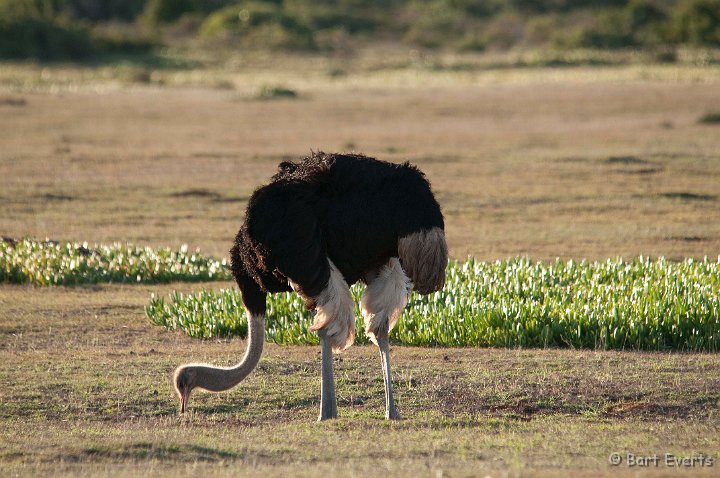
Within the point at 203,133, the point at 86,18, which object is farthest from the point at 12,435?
the point at 86,18

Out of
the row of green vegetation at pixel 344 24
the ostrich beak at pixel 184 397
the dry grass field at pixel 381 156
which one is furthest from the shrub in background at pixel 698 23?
the ostrich beak at pixel 184 397

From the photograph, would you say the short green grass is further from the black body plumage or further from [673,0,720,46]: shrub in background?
[673,0,720,46]: shrub in background

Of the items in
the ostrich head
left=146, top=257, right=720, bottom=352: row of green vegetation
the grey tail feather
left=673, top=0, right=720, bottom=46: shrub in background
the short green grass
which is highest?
left=673, top=0, right=720, bottom=46: shrub in background

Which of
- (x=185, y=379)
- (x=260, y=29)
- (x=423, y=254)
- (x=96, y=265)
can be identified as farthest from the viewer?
(x=260, y=29)

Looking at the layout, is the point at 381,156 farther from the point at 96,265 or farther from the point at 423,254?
the point at 423,254

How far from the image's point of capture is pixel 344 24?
2842 inches

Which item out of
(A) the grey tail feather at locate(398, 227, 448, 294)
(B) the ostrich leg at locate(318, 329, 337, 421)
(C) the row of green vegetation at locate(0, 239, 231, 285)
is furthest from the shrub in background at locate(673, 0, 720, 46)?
(B) the ostrich leg at locate(318, 329, 337, 421)

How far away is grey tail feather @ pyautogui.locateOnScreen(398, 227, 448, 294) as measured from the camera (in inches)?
293

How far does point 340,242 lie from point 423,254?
21.7 inches

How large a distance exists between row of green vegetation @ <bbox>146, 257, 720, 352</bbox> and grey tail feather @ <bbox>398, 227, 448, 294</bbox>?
246cm

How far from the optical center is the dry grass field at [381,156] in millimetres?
6801

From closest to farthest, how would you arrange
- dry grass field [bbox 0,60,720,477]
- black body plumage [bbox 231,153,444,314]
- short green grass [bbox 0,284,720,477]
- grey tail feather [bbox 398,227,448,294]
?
short green grass [bbox 0,284,720,477]
dry grass field [bbox 0,60,720,477]
grey tail feather [bbox 398,227,448,294]
black body plumage [bbox 231,153,444,314]

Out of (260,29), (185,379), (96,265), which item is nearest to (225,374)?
(185,379)

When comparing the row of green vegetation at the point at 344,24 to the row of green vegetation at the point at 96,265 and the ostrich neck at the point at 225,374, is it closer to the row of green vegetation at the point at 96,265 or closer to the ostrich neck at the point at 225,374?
the row of green vegetation at the point at 96,265
